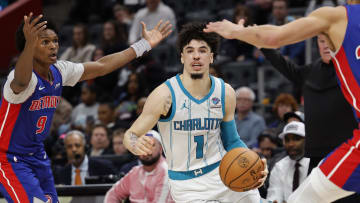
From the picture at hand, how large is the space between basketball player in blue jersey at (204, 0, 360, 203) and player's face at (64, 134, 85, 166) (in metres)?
4.47

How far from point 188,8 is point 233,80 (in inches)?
95.3

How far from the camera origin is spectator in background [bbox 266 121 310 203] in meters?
7.48

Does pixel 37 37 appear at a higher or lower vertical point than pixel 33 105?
higher

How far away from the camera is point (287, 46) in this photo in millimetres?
10883

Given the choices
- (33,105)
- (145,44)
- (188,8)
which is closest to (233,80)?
(188,8)

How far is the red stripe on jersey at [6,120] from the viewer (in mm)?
5832

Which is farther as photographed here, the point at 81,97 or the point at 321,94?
Answer: the point at 81,97

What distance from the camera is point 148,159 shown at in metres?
7.73

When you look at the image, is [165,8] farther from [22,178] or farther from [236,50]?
[22,178]

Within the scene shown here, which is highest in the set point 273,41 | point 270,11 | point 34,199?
point 270,11

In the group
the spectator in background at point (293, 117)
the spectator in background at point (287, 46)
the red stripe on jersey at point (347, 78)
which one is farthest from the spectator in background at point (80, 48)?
the red stripe on jersey at point (347, 78)

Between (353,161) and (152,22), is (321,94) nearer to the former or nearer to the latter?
(353,161)

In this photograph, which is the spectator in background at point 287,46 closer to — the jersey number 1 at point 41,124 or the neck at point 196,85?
the neck at point 196,85

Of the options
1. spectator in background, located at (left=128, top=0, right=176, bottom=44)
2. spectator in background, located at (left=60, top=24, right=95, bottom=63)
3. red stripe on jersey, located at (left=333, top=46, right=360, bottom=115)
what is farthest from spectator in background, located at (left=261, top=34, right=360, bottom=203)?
spectator in background, located at (left=60, top=24, right=95, bottom=63)
